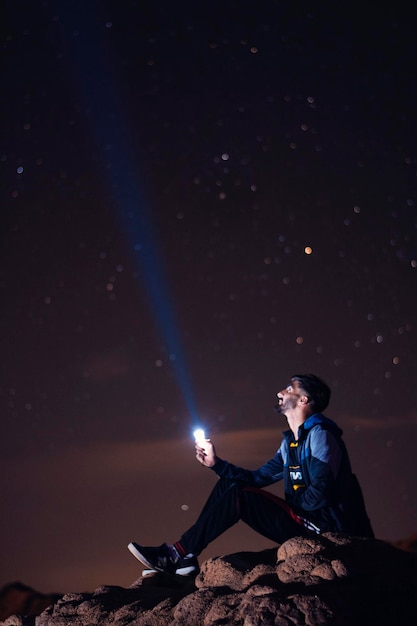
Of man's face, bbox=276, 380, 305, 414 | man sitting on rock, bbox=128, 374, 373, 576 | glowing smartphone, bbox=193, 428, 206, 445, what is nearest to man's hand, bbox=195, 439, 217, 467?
glowing smartphone, bbox=193, 428, 206, 445

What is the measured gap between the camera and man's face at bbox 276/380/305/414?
5.33m

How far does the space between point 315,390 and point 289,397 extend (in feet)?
0.67

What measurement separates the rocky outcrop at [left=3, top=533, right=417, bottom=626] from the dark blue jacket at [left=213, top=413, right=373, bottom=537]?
23 centimetres

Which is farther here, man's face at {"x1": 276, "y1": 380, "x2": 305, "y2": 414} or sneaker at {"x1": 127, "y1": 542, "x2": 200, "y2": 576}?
man's face at {"x1": 276, "y1": 380, "x2": 305, "y2": 414}

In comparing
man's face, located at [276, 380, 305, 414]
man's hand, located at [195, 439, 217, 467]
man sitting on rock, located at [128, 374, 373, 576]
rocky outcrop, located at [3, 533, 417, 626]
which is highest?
man's face, located at [276, 380, 305, 414]

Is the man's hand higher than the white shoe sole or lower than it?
higher

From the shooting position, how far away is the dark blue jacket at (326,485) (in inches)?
189

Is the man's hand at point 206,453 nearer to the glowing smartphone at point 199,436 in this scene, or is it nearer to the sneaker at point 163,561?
the glowing smartphone at point 199,436

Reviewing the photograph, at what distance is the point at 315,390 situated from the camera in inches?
211

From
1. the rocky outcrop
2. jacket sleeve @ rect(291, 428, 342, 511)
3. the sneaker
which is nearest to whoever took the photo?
the rocky outcrop

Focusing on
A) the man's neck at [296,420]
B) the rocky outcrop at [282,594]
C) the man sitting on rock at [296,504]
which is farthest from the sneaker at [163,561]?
the man's neck at [296,420]

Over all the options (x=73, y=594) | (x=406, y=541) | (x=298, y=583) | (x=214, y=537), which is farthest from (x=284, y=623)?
(x=406, y=541)

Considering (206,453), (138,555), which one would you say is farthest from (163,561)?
(206,453)

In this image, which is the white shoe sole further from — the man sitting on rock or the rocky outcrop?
the rocky outcrop
